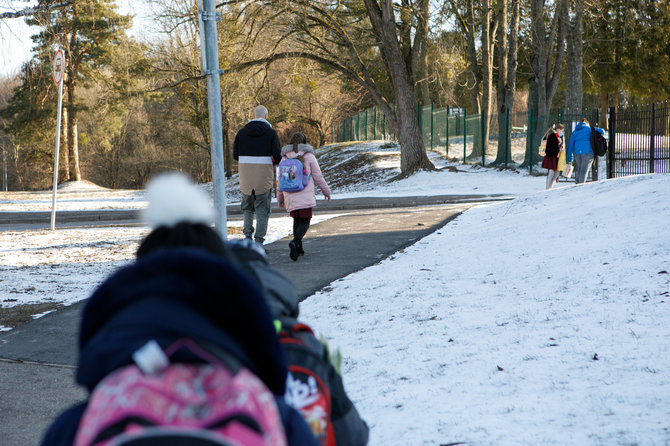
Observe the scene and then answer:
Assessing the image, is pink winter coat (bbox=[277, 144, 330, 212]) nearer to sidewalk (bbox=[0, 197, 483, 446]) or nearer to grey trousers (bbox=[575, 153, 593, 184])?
sidewalk (bbox=[0, 197, 483, 446])

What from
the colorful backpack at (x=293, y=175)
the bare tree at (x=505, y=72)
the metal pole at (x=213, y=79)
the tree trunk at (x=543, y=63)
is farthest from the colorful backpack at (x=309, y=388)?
the bare tree at (x=505, y=72)

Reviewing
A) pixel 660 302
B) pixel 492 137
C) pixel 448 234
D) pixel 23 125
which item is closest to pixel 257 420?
pixel 660 302

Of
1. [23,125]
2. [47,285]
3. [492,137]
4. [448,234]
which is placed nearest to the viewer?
[47,285]

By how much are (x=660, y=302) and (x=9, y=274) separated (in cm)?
728

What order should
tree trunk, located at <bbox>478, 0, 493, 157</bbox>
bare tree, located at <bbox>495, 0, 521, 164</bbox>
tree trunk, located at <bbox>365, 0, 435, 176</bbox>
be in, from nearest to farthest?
tree trunk, located at <bbox>365, 0, 435, 176</bbox>, bare tree, located at <bbox>495, 0, 521, 164</bbox>, tree trunk, located at <bbox>478, 0, 493, 157</bbox>

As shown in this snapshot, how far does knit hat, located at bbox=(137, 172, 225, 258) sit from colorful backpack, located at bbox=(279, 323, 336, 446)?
401 millimetres

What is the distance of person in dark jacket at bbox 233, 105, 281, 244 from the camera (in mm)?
8594

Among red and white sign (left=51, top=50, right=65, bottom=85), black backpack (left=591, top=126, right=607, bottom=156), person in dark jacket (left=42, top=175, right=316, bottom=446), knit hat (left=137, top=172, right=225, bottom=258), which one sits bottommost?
person in dark jacket (left=42, top=175, right=316, bottom=446)

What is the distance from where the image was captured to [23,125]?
141 feet

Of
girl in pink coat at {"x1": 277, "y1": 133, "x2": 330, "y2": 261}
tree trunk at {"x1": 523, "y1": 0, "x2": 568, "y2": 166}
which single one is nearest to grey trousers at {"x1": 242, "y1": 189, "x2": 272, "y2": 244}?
girl in pink coat at {"x1": 277, "y1": 133, "x2": 330, "y2": 261}

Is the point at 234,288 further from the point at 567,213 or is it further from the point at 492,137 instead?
the point at 492,137

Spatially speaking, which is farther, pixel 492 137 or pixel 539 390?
pixel 492 137

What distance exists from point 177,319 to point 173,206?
12.6 inches

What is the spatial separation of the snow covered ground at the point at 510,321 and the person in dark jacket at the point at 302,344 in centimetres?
139
